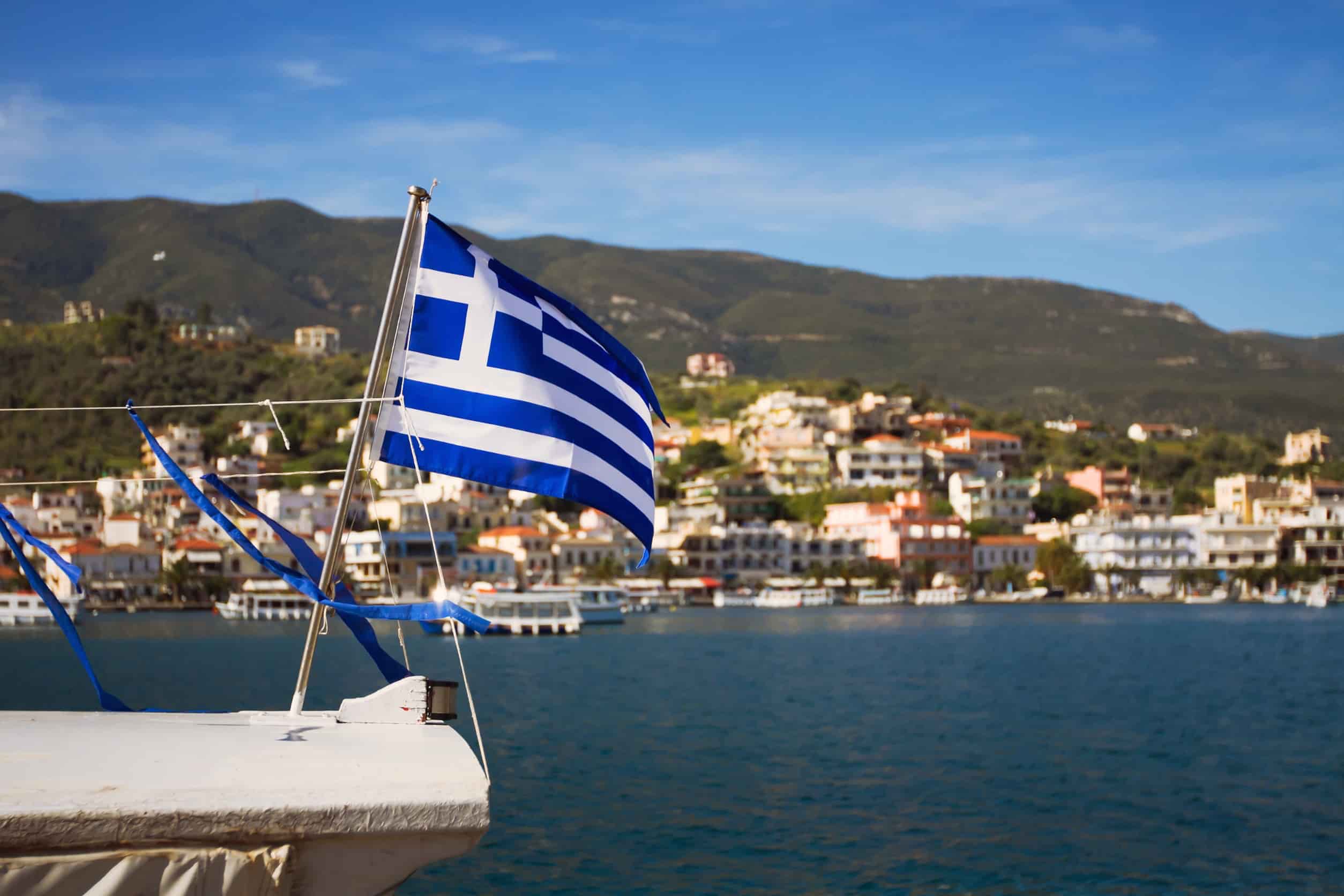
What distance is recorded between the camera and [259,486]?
122 meters

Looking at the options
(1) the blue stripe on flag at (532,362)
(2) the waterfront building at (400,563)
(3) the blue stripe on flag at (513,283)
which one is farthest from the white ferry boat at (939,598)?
(3) the blue stripe on flag at (513,283)

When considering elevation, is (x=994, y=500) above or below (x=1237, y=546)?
above

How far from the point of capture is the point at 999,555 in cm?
11694

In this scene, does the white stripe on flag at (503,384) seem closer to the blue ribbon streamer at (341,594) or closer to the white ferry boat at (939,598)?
the blue ribbon streamer at (341,594)

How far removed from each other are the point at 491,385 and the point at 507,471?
44 centimetres

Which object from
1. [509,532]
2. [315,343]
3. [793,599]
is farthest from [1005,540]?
[315,343]

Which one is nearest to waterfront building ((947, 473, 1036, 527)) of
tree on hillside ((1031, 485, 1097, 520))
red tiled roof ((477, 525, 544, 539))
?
tree on hillside ((1031, 485, 1097, 520))

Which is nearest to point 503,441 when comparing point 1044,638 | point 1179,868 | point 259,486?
point 1179,868

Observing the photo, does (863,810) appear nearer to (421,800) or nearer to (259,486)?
(421,800)

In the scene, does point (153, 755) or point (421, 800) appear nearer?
point (421, 800)

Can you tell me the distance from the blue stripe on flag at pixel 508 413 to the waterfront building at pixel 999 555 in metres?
109

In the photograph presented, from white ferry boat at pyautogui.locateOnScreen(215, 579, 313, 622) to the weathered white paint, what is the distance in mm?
86659

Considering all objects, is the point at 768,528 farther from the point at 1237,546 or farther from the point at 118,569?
the point at 118,569

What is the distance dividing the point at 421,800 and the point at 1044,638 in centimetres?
6122
